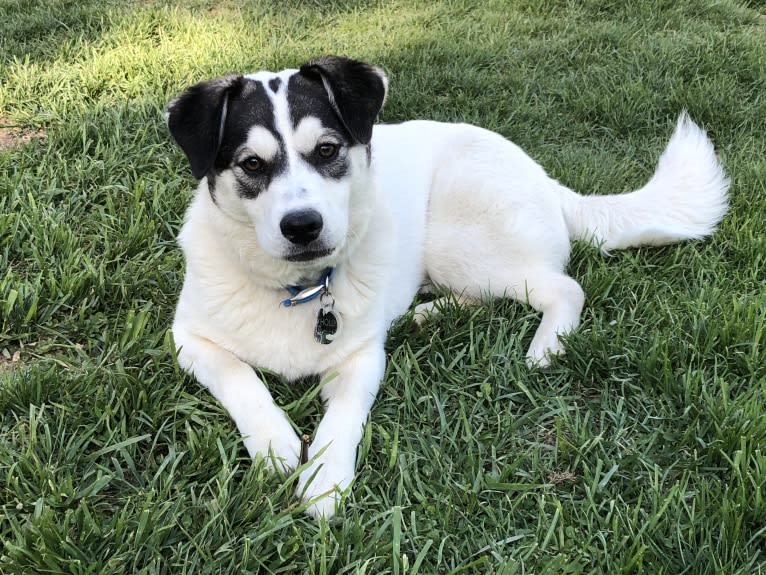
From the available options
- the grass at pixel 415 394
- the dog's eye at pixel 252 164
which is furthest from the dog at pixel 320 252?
the grass at pixel 415 394

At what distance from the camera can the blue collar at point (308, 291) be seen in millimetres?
2559

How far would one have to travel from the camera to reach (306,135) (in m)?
2.38

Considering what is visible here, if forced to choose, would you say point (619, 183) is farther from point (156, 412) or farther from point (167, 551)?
point (167, 551)

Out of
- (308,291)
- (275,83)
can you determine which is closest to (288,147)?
(275,83)

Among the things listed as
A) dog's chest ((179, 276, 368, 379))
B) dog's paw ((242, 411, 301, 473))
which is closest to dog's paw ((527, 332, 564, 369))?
dog's chest ((179, 276, 368, 379))

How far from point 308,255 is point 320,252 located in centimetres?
4

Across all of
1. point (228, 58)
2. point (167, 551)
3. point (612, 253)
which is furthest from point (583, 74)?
point (167, 551)

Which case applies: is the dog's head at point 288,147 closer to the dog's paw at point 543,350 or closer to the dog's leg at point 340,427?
the dog's leg at point 340,427

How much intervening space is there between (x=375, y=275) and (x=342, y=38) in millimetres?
3684

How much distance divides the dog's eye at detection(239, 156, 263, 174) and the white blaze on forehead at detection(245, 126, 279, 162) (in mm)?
22

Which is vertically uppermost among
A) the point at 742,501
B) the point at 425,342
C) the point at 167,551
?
the point at 742,501

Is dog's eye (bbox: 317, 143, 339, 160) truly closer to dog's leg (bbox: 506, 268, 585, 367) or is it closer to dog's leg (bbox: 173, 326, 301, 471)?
dog's leg (bbox: 173, 326, 301, 471)

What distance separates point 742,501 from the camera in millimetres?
1850

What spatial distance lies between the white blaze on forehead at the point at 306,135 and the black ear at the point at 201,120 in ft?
0.97
